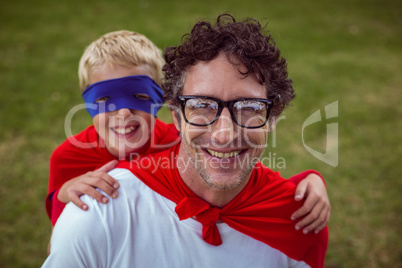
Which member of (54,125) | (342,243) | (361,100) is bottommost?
(342,243)

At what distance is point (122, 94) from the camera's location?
8.84ft

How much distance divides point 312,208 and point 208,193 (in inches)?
29.8

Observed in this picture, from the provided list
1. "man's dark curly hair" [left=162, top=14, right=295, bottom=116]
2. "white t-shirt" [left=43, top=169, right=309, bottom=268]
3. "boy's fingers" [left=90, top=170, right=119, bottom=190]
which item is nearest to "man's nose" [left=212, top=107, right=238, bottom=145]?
"man's dark curly hair" [left=162, top=14, right=295, bottom=116]

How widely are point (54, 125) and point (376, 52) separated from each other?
867 cm

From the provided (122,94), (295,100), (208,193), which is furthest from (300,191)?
(295,100)

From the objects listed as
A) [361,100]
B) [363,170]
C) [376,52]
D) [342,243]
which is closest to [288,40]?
[376,52]

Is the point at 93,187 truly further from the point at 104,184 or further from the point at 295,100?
the point at 295,100

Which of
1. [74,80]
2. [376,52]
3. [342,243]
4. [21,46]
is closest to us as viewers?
[342,243]

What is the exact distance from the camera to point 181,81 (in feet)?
7.28

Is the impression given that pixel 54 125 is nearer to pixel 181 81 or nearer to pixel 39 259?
pixel 39 259

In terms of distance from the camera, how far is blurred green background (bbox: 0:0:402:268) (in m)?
4.24

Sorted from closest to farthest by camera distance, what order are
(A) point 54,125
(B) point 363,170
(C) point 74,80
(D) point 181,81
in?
(D) point 181,81, (B) point 363,170, (A) point 54,125, (C) point 74,80

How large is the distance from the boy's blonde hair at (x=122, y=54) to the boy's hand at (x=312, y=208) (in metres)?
1.59

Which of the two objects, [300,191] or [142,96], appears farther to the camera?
[142,96]
